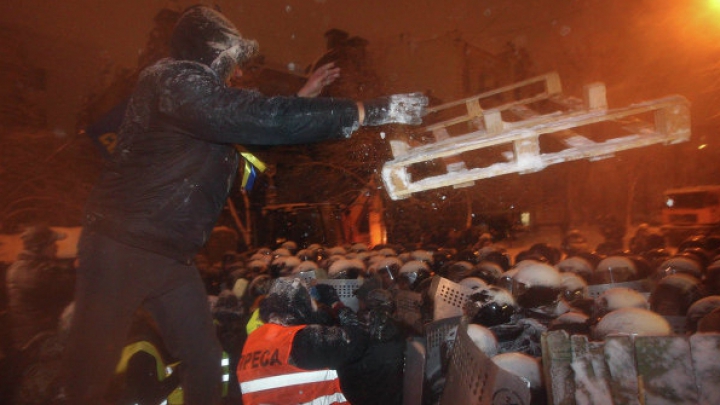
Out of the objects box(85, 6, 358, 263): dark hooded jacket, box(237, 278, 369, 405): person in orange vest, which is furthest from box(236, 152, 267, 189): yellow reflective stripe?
box(237, 278, 369, 405): person in orange vest

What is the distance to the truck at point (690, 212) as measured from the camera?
435 inches

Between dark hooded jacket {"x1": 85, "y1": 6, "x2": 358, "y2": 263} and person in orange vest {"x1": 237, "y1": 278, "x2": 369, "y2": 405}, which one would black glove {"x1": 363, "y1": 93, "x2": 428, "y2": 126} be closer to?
dark hooded jacket {"x1": 85, "y1": 6, "x2": 358, "y2": 263}

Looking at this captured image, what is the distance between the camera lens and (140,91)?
94.0 inches

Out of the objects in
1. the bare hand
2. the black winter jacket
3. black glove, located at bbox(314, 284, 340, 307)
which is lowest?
black glove, located at bbox(314, 284, 340, 307)

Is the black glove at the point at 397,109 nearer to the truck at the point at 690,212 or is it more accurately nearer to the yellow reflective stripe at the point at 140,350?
the yellow reflective stripe at the point at 140,350

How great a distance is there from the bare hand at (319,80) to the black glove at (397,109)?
0.96 metres

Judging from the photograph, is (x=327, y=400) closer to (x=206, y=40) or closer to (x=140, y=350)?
(x=140, y=350)

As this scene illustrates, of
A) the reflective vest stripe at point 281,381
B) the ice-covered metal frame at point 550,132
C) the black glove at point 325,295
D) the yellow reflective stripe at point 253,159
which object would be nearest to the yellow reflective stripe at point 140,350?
the reflective vest stripe at point 281,381

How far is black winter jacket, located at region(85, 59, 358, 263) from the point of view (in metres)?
2.05

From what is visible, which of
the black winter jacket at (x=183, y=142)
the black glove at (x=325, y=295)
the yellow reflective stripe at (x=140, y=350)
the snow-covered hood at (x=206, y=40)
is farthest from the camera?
the black glove at (x=325, y=295)

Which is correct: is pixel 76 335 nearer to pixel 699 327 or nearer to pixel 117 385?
pixel 117 385

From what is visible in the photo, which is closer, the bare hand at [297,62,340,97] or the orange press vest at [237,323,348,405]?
the orange press vest at [237,323,348,405]

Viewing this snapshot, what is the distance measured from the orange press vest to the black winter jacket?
912 mm

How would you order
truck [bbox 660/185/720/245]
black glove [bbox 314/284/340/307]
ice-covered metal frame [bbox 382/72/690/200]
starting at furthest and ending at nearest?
truck [bbox 660/185/720/245]
black glove [bbox 314/284/340/307]
ice-covered metal frame [bbox 382/72/690/200]
